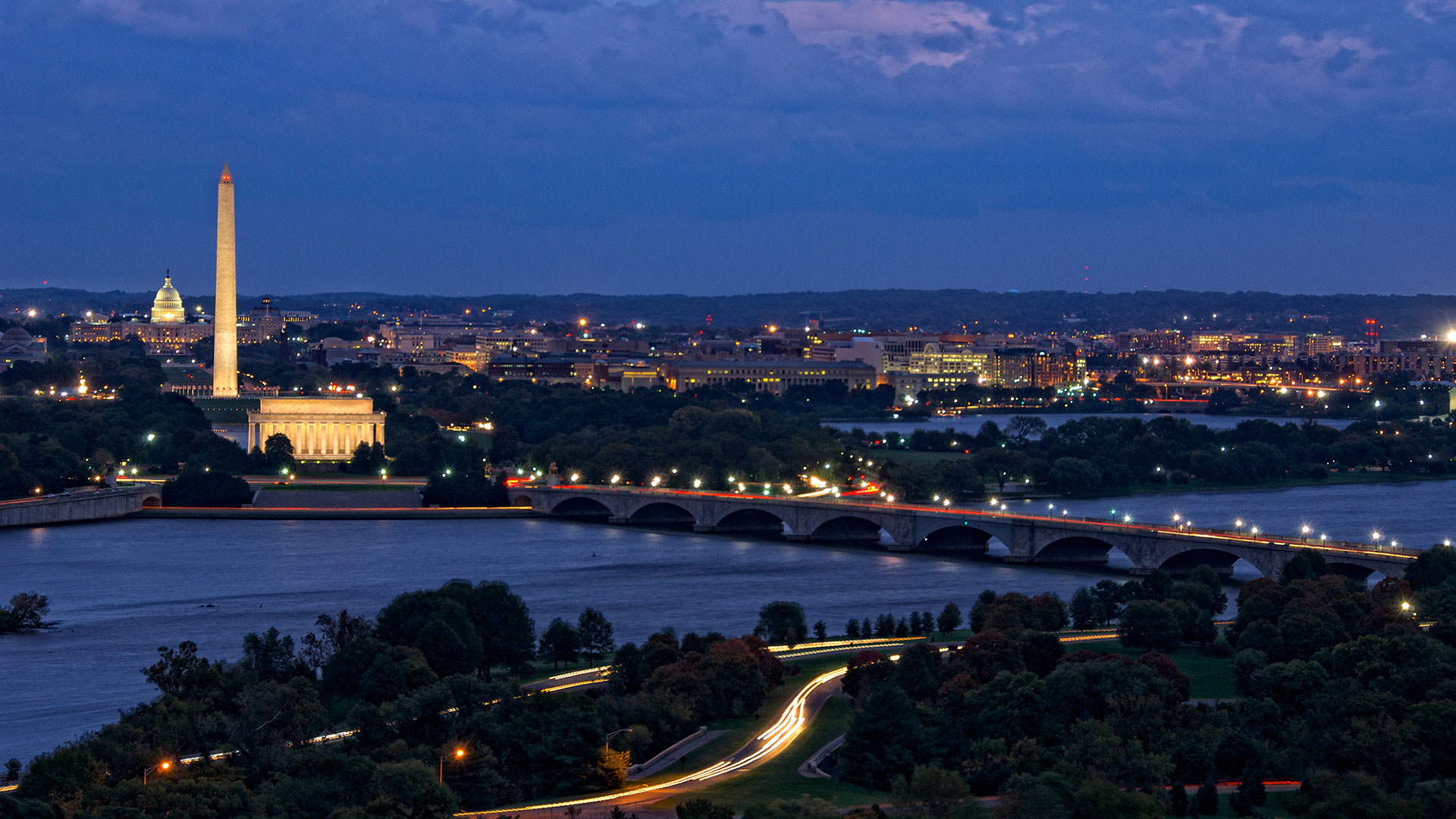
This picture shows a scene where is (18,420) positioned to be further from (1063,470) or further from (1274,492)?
(1274,492)

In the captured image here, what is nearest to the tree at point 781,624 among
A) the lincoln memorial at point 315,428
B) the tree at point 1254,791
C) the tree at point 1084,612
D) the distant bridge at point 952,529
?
the tree at point 1084,612

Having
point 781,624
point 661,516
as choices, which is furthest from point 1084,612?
point 661,516

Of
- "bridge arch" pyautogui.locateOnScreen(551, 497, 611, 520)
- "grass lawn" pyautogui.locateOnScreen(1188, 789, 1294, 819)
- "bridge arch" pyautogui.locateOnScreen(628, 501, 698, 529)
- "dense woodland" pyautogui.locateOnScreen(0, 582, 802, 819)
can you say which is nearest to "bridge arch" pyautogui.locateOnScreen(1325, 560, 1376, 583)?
"dense woodland" pyautogui.locateOnScreen(0, 582, 802, 819)

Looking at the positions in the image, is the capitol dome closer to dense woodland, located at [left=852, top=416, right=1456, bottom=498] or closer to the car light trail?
dense woodland, located at [left=852, top=416, right=1456, bottom=498]

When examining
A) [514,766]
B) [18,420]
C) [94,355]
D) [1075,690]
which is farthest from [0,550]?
[94,355]

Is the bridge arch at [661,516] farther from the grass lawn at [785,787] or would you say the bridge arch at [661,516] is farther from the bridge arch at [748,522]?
the grass lawn at [785,787]

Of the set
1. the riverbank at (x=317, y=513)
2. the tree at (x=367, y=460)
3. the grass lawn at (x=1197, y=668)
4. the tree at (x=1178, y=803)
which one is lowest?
the tree at (x=1178, y=803)
